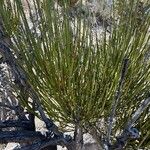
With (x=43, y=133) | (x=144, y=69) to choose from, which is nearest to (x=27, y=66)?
(x=43, y=133)

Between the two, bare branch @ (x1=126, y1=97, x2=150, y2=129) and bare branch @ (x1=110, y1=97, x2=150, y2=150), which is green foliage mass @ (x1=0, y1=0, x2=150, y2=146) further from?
bare branch @ (x1=126, y1=97, x2=150, y2=129)

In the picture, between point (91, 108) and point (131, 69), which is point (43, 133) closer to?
point (91, 108)

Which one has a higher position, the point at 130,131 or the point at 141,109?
the point at 141,109

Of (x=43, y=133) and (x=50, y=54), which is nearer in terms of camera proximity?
(x=50, y=54)

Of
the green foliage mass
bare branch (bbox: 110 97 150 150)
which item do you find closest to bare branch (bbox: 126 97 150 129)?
bare branch (bbox: 110 97 150 150)

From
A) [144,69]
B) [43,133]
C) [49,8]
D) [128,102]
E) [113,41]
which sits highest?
[49,8]

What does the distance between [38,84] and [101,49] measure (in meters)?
0.42

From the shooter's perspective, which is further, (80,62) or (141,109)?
(80,62)

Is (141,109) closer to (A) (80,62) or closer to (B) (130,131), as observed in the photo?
(B) (130,131)

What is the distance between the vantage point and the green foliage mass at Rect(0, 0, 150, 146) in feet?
7.85

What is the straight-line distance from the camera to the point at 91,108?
2.44 meters

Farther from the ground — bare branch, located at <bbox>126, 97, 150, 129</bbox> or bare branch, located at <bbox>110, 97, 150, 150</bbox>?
bare branch, located at <bbox>126, 97, 150, 129</bbox>

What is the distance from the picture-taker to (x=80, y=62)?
2414 mm

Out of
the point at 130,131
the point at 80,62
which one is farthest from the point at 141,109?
the point at 80,62
